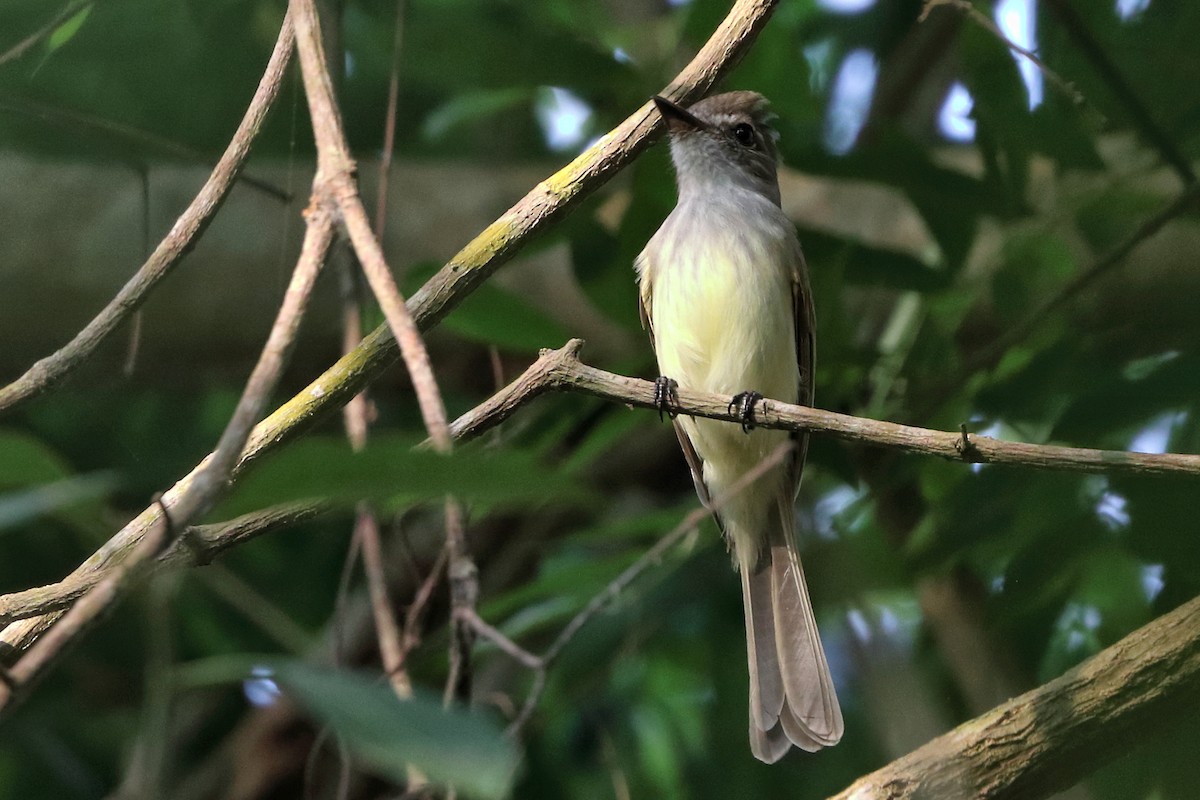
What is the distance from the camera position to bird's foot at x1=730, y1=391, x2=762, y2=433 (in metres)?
2.37

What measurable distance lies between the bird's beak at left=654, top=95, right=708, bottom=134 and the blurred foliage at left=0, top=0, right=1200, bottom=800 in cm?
13

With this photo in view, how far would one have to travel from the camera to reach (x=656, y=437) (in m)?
4.43

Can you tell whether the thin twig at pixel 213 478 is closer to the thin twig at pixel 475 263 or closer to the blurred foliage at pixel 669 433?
the thin twig at pixel 475 263

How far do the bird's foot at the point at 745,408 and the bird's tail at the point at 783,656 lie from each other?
0.67m

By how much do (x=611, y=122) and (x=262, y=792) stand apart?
2.22m

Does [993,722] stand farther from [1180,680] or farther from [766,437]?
[766,437]

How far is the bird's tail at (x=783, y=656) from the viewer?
113 inches

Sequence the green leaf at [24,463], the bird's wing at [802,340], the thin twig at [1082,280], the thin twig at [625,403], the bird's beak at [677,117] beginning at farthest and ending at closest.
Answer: the bird's wing at [802,340], the thin twig at [1082,280], the bird's beak at [677,117], the thin twig at [625,403], the green leaf at [24,463]

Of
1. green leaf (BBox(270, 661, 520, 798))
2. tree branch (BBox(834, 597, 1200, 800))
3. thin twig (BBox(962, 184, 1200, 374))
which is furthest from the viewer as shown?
thin twig (BBox(962, 184, 1200, 374))

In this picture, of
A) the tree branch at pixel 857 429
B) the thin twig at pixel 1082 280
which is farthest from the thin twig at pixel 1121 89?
the tree branch at pixel 857 429

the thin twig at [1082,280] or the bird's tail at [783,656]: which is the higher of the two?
the thin twig at [1082,280]

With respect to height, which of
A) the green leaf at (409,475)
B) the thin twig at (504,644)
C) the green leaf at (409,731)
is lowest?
the green leaf at (409,731)

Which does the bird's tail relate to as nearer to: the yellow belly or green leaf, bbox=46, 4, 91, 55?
Answer: the yellow belly

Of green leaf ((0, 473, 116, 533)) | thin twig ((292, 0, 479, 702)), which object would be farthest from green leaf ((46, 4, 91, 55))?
green leaf ((0, 473, 116, 533))
